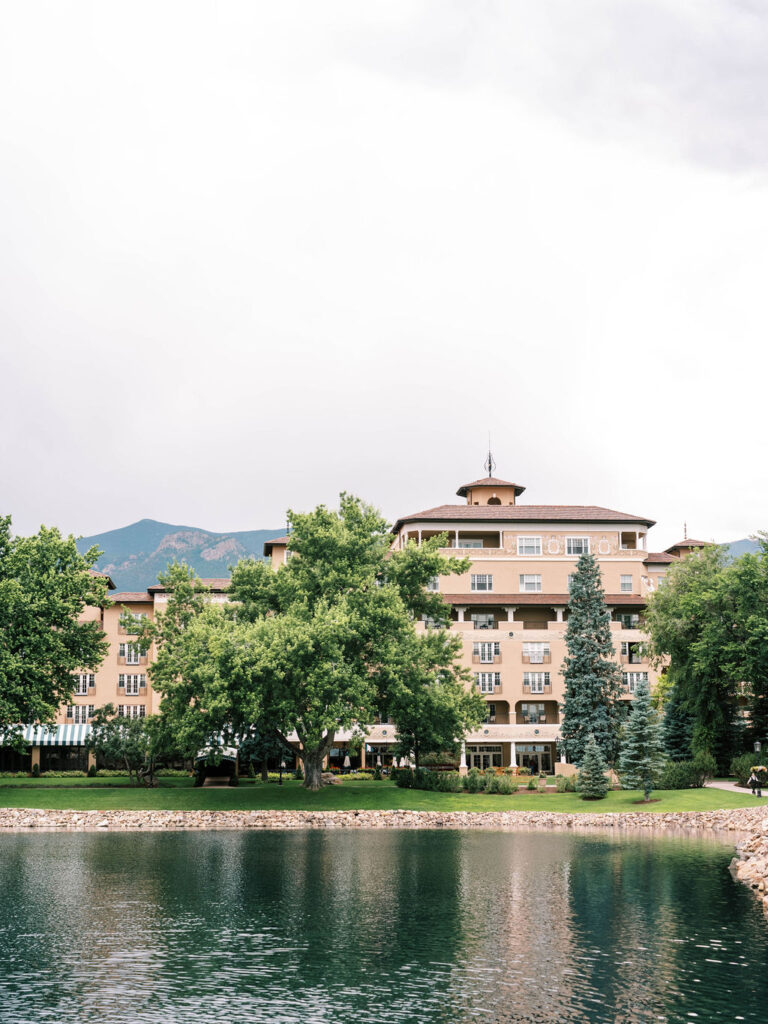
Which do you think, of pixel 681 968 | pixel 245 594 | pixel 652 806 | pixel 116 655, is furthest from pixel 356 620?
pixel 681 968

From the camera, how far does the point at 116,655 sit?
87.7 metres

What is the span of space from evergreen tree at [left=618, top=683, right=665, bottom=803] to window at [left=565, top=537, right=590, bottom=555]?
28.7 meters

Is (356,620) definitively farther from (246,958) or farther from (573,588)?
(246,958)

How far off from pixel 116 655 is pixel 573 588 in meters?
37.7

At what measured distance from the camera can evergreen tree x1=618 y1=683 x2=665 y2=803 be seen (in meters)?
60.5

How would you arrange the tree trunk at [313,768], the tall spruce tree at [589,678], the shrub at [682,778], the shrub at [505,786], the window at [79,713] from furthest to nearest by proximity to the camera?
the window at [79,713] → the tall spruce tree at [589,678] → the shrub at [505,786] → the tree trunk at [313,768] → the shrub at [682,778]

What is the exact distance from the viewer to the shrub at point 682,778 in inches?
2479

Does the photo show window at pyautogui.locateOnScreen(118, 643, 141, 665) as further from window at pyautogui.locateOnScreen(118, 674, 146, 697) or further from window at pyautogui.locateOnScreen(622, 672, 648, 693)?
window at pyautogui.locateOnScreen(622, 672, 648, 693)

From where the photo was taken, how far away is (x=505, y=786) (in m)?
64.6

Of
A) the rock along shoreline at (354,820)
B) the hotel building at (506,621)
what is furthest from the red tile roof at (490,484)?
the rock along shoreline at (354,820)

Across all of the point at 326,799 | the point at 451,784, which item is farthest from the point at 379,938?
the point at 451,784

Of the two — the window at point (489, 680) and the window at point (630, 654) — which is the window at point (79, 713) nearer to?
the window at point (489, 680)

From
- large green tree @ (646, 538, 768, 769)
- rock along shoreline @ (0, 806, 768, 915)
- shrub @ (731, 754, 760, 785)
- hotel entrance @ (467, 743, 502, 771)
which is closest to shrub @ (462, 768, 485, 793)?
rock along shoreline @ (0, 806, 768, 915)

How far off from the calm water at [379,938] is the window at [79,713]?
4538 centimetres
